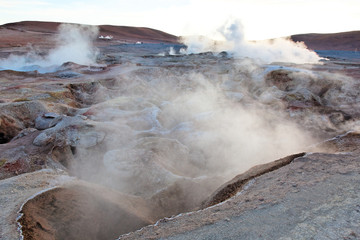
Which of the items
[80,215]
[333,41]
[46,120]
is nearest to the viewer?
[80,215]

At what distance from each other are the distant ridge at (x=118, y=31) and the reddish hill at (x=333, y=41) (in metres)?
15.3

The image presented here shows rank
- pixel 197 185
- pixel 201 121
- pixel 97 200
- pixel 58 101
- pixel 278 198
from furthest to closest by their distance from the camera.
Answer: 1. pixel 58 101
2. pixel 201 121
3. pixel 197 185
4. pixel 97 200
5. pixel 278 198

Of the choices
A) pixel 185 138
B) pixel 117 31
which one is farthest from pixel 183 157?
pixel 117 31

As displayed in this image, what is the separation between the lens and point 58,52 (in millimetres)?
12586

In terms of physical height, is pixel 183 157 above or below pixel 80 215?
below

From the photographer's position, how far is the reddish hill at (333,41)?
22.4 metres

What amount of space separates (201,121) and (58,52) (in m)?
10.1

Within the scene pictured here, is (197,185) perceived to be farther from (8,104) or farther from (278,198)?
(8,104)

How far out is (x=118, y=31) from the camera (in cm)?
3572

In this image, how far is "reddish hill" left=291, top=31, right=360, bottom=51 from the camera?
22.4 m

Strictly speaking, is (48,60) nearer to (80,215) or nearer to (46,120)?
(46,120)

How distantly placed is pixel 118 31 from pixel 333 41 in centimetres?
2460

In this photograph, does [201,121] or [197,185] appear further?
[201,121]

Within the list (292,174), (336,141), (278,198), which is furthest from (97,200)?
(336,141)
